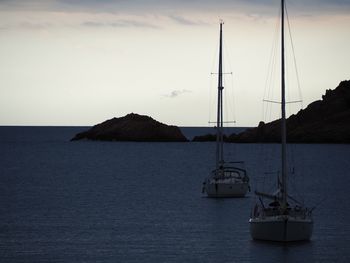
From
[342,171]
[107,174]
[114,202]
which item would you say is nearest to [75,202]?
[114,202]

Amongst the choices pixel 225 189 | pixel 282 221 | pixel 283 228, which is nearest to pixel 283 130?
pixel 282 221

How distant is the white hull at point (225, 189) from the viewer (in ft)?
244

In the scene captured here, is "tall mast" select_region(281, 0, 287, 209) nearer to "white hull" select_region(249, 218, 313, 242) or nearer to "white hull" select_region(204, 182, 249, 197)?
"white hull" select_region(249, 218, 313, 242)

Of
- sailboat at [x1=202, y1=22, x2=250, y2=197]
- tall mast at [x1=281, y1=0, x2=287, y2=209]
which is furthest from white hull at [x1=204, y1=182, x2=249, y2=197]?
tall mast at [x1=281, y1=0, x2=287, y2=209]

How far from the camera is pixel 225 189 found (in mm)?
74312

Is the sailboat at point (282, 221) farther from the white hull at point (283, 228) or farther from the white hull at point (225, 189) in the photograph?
the white hull at point (225, 189)

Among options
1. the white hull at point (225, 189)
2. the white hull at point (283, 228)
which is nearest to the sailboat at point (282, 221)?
the white hull at point (283, 228)

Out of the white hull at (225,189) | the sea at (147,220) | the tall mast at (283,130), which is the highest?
the tall mast at (283,130)

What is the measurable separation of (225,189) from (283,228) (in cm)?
2717

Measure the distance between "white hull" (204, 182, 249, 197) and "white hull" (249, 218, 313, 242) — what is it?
83.7 feet

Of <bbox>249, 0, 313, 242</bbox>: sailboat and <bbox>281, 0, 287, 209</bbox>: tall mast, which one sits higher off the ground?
<bbox>281, 0, 287, 209</bbox>: tall mast

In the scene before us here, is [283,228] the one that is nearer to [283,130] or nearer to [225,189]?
[283,130]

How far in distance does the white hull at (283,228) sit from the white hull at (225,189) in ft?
83.7

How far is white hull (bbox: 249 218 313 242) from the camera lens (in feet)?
155
